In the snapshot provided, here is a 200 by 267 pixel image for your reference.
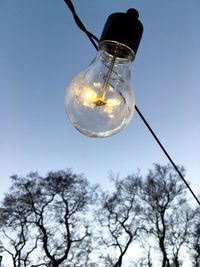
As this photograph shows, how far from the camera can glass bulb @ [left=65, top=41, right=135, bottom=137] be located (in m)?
0.86

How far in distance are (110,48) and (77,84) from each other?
5.4 inches

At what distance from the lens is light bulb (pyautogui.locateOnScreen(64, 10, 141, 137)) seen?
0.86 metres

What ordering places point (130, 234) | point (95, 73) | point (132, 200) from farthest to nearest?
point (132, 200) < point (130, 234) < point (95, 73)

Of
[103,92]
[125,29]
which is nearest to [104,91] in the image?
[103,92]

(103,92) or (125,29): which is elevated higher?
(125,29)

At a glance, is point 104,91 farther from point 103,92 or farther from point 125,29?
point 125,29

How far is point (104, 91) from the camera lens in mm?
863

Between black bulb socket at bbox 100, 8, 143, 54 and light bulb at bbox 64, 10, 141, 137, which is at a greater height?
black bulb socket at bbox 100, 8, 143, 54

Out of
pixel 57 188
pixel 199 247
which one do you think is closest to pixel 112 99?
pixel 57 188

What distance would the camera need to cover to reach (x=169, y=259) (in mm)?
19078

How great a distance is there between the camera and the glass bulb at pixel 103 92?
86cm

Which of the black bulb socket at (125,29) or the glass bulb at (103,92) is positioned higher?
the black bulb socket at (125,29)

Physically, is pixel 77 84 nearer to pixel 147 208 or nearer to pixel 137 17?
pixel 137 17

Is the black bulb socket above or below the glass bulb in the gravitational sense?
above
